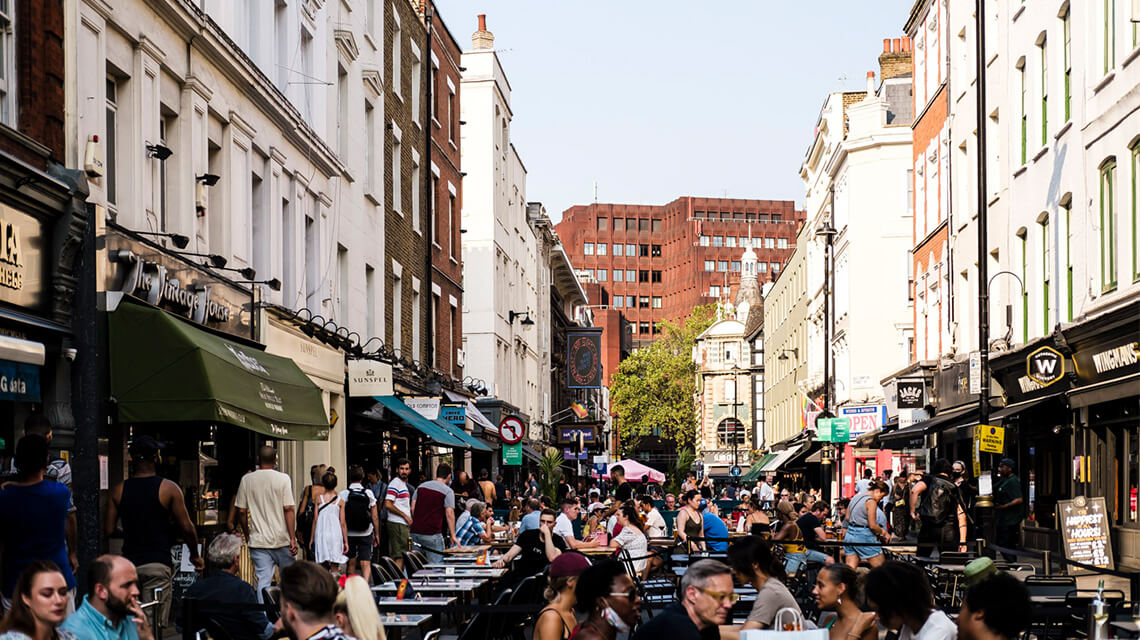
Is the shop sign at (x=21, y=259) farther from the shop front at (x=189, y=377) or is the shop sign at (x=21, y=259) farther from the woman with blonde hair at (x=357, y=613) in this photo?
the woman with blonde hair at (x=357, y=613)

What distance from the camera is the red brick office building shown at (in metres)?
168

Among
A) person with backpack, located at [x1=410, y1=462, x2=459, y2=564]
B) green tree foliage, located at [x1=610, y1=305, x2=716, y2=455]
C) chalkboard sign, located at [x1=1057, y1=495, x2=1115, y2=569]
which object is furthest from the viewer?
green tree foliage, located at [x1=610, y1=305, x2=716, y2=455]

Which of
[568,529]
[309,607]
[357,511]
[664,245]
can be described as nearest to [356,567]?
[357,511]

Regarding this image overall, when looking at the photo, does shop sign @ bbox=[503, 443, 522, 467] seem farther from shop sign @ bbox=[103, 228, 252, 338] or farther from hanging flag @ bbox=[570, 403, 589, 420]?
hanging flag @ bbox=[570, 403, 589, 420]

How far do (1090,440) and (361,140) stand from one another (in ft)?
47.6

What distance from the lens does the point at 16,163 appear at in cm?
1227

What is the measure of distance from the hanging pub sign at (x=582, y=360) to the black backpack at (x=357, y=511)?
51.9m

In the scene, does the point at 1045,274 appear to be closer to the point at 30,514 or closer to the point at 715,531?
the point at 715,531

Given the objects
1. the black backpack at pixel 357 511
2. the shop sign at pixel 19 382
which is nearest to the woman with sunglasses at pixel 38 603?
the shop sign at pixel 19 382

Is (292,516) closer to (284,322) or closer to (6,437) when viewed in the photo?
(6,437)

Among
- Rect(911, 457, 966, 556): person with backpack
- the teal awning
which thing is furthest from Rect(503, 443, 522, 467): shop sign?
Rect(911, 457, 966, 556): person with backpack

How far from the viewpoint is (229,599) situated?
32.1 ft

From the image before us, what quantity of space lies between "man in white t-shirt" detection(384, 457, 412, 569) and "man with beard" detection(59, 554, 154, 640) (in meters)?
12.9

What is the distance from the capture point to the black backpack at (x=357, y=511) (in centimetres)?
1814
